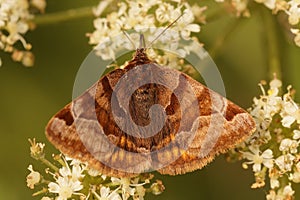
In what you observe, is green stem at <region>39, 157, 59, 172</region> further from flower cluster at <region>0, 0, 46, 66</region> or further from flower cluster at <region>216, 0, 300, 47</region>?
flower cluster at <region>216, 0, 300, 47</region>

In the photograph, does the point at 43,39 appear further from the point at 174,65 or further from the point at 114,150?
the point at 114,150

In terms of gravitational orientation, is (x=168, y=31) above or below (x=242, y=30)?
below

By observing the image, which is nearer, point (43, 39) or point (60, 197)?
point (60, 197)

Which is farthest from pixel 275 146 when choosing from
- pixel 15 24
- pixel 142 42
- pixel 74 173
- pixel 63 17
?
pixel 15 24

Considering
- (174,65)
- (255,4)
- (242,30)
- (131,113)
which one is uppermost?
(242,30)

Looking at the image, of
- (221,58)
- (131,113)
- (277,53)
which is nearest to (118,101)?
(131,113)

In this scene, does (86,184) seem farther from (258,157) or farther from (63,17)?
(63,17)
